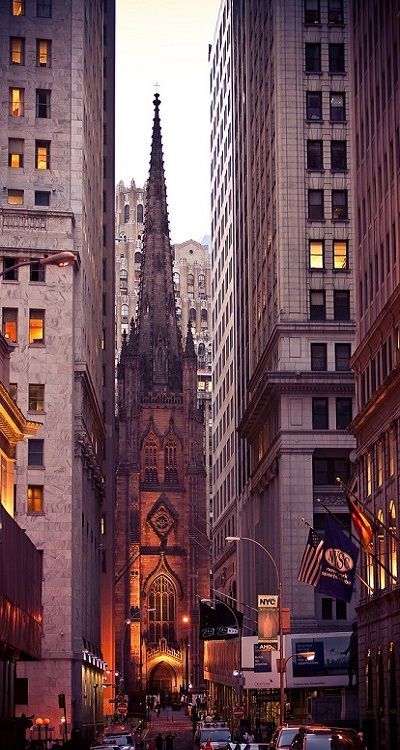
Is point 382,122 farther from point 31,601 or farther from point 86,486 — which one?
point 86,486

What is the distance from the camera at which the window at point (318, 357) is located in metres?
93.2

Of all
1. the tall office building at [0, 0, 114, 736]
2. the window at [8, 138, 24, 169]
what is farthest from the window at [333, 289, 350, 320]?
the window at [8, 138, 24, 169]

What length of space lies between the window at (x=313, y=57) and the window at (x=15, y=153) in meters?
21.5

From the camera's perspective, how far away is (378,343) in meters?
67.0

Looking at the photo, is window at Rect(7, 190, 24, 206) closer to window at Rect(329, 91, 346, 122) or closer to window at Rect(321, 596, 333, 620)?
window at Rect(329, 91, 346, 122)

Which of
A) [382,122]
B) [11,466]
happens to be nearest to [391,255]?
[382,122]

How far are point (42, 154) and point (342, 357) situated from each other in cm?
2331

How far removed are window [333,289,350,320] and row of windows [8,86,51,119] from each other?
867 inches

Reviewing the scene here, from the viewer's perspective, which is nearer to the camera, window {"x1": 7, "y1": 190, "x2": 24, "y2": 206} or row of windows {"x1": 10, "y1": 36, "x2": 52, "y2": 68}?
window {"x1": 7, "y1": 190, "x2": 24, "y2": 206}

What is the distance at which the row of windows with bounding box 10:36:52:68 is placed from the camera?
89.6 meters

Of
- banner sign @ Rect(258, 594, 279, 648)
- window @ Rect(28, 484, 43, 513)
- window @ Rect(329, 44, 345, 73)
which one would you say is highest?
window @ Rect(329, 44, 345, 73)

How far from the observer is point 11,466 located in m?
58.4

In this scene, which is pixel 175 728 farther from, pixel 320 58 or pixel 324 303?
pixel 320 58

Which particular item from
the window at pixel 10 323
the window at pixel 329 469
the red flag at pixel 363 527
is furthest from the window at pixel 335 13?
the red flag at pixel 363 527
